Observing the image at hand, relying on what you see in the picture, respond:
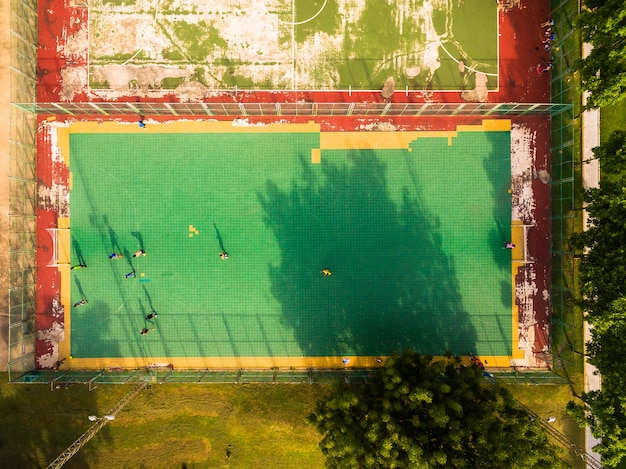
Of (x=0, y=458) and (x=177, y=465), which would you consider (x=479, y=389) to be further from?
(x=0, y=458)

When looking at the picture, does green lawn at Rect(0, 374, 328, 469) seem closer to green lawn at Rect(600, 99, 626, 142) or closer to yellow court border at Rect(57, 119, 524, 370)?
yellow court border at Rect(57, 119, 524, 370)

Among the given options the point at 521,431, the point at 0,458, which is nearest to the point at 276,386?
the point at 521,431

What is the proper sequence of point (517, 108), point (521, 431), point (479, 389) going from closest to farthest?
point (521, 431)
point (479, 389)
point (517, 108)

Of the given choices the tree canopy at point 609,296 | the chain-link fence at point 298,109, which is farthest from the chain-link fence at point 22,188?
the tree canopy at point 609,296

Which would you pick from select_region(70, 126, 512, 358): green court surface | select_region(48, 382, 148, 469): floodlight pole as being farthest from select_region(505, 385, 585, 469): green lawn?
select_region(48, 382, 148, 469): floodlight pole

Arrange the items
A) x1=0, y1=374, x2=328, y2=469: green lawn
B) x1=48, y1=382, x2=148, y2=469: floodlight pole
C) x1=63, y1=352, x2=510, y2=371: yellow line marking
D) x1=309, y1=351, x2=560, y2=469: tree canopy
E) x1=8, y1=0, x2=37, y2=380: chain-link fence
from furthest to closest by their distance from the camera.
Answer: x1=63, y1=352, x2=510, y2=371: yellow line marking, x1=0, y1=374, x2=328, y2=469: green lawn, x1=8, y1=0, x2=37, y2=380: chain-link fence, x1=48, y1=382, x2=148, y2=469: floodlight pole, x1=309, y1=351, x2=560, y2=469: tree canopy

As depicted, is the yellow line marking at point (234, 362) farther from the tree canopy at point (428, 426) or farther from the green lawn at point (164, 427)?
the tree canopy at point (428, 426)

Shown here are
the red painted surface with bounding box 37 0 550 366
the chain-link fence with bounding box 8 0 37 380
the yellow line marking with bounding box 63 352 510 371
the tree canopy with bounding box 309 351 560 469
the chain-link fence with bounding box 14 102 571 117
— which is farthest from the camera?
the red painted surface with bounding box 37 0 550 366
